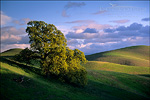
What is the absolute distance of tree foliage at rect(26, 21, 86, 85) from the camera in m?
34.7

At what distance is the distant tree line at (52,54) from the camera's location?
3469 centimetres

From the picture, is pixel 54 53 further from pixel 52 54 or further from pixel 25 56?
pixel 25 56

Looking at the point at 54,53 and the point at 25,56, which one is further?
the point at 25,56

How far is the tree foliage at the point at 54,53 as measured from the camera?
3466 cm

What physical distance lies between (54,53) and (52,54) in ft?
1.78

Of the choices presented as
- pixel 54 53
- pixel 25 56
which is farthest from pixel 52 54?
Result: pixel 25 56

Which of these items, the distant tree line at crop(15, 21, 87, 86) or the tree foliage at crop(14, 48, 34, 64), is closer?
the distant tree line at crop(15, 21, 87, 86)

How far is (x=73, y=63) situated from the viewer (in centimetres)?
3747

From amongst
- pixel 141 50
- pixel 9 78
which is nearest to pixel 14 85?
pixel 9 78

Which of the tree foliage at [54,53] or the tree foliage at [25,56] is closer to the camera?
the tree foliage at [54,53]

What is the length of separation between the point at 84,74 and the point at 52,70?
31.2 ft

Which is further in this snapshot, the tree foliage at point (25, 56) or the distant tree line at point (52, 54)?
the tree foliage at point (25, 56)

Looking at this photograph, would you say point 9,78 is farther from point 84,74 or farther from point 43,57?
point 84,74

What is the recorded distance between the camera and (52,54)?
34.8m
